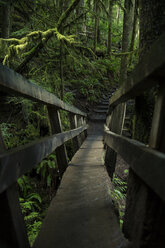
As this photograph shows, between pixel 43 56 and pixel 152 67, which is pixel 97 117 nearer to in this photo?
pixel 43 56

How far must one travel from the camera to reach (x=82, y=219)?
1828mm

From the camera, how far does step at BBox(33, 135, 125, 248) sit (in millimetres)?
1497

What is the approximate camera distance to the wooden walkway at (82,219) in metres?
1.50

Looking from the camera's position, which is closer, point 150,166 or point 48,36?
point 150,166

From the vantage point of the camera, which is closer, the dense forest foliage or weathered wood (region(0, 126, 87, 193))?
weathered wood (region(0, 126, 87, 193))

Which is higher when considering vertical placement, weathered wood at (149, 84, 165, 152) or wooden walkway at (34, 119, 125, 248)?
weathered wood at (149, 84, 165, 152)

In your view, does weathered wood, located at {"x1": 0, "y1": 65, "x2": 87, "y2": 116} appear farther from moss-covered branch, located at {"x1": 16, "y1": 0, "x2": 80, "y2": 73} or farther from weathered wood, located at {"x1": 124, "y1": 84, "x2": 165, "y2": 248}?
moss-covered branch, located at {"x1": 16, "y1": 0, "x2": 80, "y2": 73}

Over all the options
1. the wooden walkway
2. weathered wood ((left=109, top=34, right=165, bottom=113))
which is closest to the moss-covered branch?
the wooden walkway

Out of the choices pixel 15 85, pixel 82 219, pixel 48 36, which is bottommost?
pixel 82 219

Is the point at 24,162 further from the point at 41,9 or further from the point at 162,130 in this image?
the point at 41,9

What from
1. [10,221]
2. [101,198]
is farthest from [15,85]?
[101,198]

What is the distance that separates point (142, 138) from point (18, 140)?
5.02 meters

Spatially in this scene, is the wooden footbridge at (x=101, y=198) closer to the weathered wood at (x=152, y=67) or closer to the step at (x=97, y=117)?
the weathered wood at (x=152, y=67)

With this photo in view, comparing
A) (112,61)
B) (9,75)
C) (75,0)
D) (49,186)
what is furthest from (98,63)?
(9,75)
